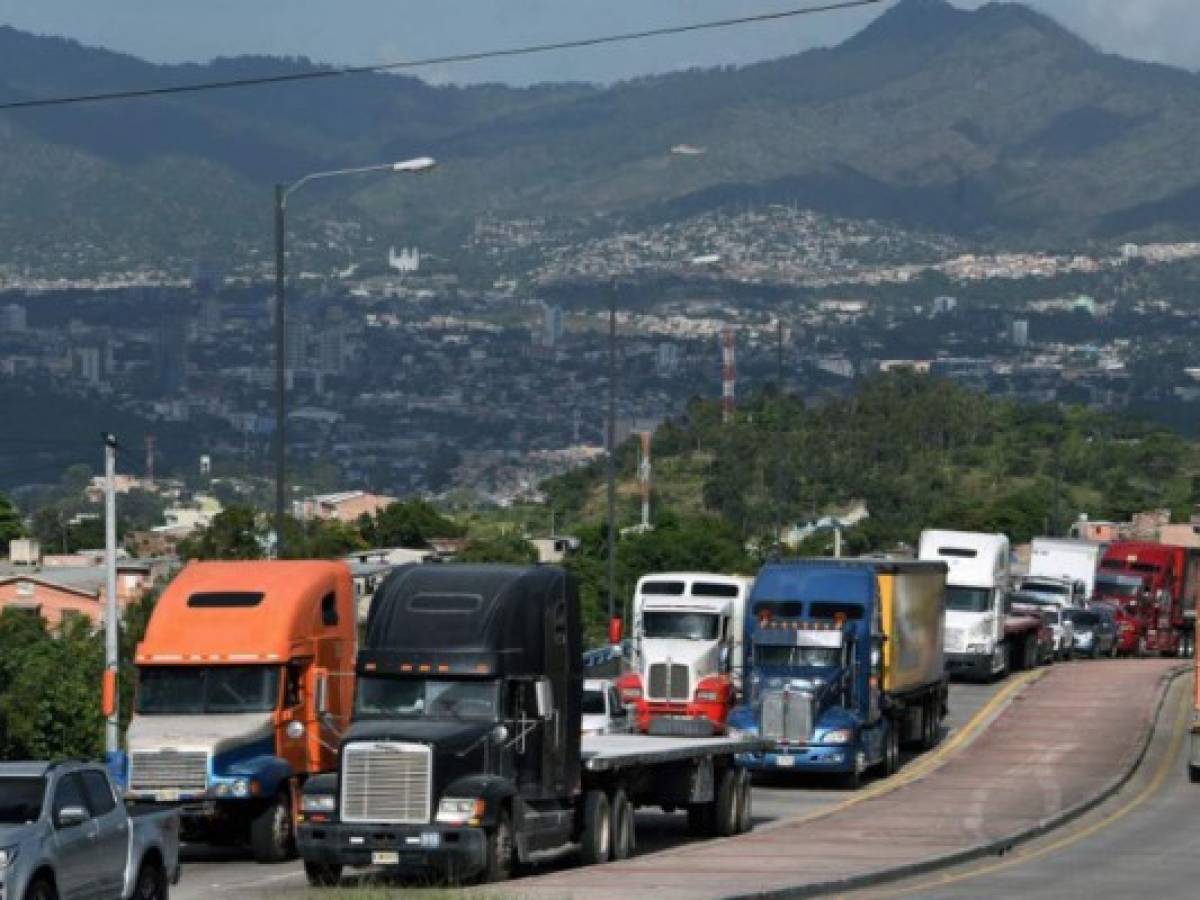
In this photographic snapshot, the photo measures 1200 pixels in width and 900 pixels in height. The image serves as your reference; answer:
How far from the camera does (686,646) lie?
53656mm

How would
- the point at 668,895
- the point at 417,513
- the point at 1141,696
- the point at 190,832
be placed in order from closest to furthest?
the point at 668,895
the point at 190,832
the point at 1141,696
the point at 417,513

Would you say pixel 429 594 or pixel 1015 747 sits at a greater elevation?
pixel 429 594

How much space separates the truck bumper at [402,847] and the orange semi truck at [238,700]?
3.90m

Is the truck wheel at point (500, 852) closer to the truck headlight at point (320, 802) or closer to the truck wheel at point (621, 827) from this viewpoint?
the truck headlight at point (320, 802)

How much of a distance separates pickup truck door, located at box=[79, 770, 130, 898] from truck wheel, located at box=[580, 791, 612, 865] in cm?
815

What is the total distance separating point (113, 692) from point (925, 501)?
145m

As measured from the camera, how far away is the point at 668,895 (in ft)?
97.8

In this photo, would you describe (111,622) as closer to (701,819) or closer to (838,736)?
(838,736)

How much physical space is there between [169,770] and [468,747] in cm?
464

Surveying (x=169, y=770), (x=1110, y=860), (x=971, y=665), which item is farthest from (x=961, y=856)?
(x=971, y=665)

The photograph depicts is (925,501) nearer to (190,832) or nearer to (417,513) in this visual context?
(417,513)

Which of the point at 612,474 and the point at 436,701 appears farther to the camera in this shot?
the point at 612,474

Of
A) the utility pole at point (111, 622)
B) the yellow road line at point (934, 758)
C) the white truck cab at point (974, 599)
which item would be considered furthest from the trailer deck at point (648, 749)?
the white truck cab at point (974, 599)

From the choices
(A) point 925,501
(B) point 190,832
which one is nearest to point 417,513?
(A) point 925,501
